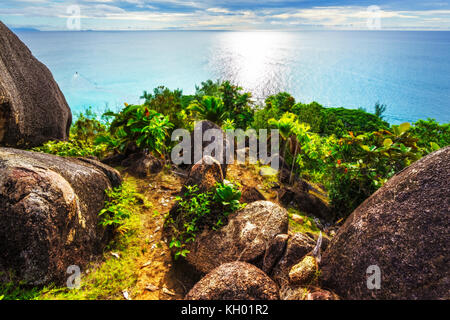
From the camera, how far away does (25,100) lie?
569 cm

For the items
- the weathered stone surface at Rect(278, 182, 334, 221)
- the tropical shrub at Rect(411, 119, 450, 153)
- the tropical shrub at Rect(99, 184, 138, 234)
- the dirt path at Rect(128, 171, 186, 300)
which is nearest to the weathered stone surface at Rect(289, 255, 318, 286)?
the dirt path at Rect(128, 171, 186, 300)

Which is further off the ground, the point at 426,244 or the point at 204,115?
the point at 204,115

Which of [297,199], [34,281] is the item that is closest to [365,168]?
[297,199]

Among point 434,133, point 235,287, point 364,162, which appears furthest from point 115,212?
point 434,133

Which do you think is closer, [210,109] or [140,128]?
[140,128]

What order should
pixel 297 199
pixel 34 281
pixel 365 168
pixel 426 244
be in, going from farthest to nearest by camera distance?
pixel 297 199, pixel 365 168, pixel 34 281, pixel 426 244

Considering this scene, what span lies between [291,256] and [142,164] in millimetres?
5091

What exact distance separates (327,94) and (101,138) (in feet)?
253

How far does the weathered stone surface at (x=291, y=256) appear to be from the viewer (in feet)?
12.0

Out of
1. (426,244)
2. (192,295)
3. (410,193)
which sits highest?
(410,193)

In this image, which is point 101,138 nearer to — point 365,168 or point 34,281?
point 34,281

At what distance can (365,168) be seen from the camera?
5.83 m

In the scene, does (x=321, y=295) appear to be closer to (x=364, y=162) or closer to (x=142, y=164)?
(x=364, y=162)
